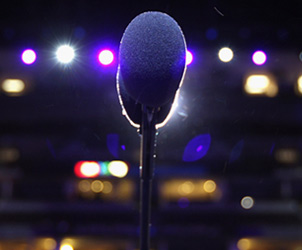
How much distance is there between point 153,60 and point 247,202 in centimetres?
637

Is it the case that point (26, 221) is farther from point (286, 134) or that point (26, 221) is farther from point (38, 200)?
Result: point (286, 134)

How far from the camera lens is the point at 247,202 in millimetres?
6664

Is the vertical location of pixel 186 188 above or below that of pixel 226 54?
above

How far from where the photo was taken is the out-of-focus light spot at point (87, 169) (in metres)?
6.78

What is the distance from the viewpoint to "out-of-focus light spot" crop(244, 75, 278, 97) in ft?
25.0

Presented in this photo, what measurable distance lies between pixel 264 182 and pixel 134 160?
245cm

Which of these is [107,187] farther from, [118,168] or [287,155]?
[287,155]

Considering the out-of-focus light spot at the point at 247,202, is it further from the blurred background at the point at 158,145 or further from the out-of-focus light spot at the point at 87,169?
the out-of-focus light spot at the point at 87,169

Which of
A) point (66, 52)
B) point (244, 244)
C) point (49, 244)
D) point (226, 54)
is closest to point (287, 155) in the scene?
point (244, 244)

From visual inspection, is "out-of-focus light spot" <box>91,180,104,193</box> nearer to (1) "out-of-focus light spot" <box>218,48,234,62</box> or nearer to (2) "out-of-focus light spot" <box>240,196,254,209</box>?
(2) "out-of-focus light spot" <box>240,196,254,209</box>

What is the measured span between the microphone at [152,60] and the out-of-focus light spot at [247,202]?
5.88 meters

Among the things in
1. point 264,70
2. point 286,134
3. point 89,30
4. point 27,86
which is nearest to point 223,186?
point 286,134

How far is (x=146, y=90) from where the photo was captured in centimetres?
67

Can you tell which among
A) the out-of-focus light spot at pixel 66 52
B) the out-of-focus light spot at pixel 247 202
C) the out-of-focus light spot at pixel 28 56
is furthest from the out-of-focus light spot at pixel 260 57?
the out-of-focus light spot at pixel 247 202
